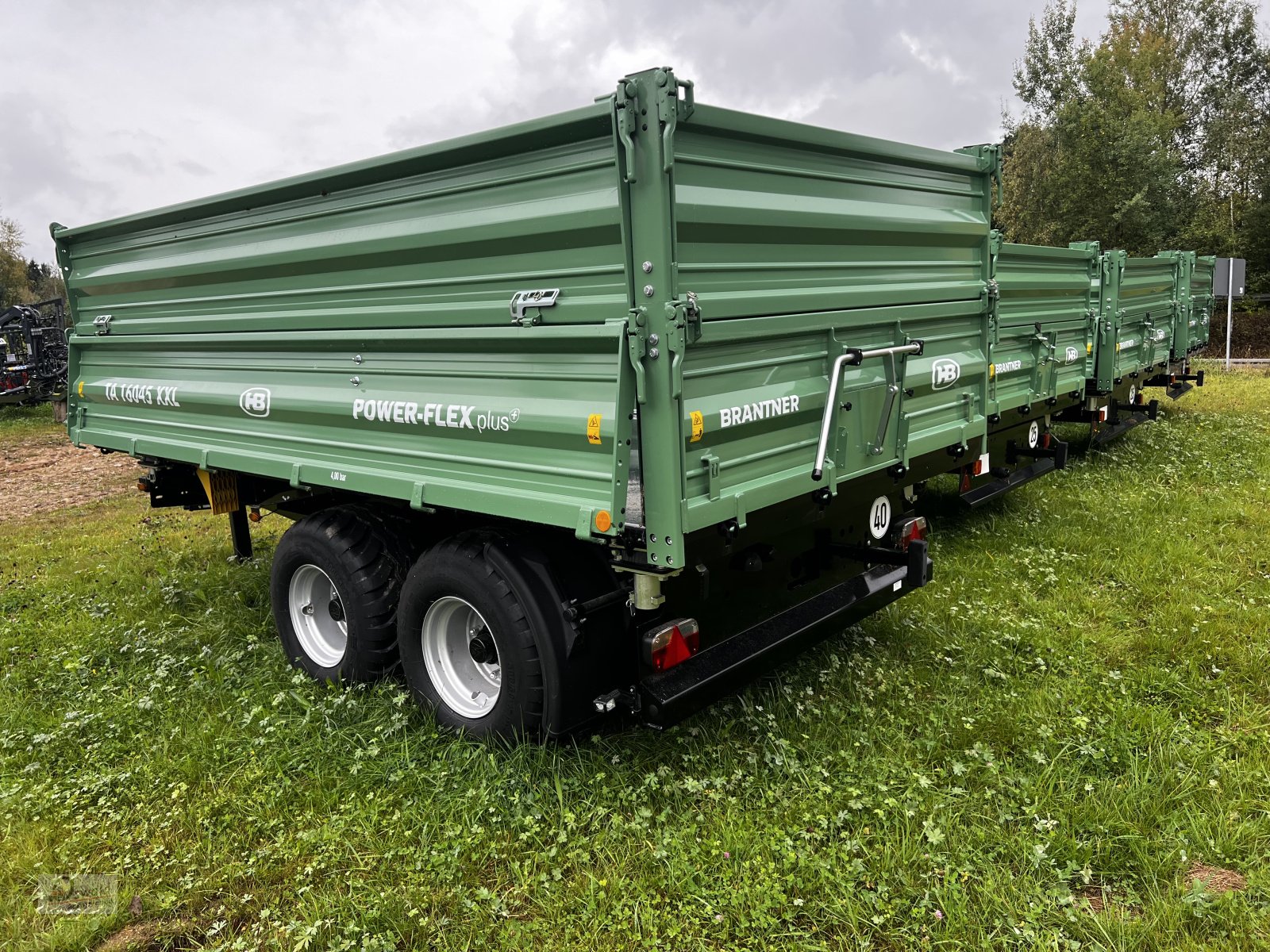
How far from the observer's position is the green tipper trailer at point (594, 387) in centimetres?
288

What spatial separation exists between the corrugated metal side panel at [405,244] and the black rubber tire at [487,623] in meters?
0.94

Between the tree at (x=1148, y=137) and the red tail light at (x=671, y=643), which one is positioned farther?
the tree at (x=1148, y=137)

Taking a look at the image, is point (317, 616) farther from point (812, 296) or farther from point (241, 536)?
point (812, 296)

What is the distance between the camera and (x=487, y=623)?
333cm

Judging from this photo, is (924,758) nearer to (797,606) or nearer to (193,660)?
(797,606)

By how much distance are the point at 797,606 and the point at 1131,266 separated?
708 centimetres

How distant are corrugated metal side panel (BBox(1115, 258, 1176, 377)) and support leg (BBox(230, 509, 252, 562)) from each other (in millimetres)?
7904

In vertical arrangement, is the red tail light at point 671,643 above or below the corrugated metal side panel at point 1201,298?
below

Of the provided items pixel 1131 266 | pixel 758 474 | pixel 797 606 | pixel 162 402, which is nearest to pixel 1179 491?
pixel 1131 266

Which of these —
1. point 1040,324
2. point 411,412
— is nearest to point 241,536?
point 411,412

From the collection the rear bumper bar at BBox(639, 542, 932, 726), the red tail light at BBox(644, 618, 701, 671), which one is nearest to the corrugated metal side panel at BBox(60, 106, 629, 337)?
the red tail light at BBox(644, 618, 701, 671)

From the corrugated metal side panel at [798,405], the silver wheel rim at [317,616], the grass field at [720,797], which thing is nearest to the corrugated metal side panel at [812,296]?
the corrugated metal side panel at [798,405]

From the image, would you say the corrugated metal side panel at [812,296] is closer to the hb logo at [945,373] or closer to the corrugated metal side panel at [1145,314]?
the hb logo at [945,373]

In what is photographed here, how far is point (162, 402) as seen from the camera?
16.7 feet
